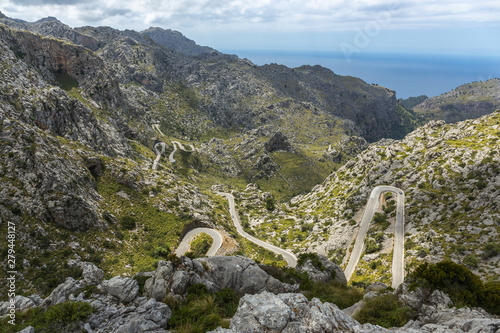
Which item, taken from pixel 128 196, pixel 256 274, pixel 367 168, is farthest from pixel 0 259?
pixel 367 168

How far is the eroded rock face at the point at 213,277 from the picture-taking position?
968 inches

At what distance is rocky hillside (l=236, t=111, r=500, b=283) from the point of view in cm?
5809

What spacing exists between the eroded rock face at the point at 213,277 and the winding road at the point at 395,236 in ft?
135

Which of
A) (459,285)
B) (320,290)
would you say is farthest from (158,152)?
(459,285)

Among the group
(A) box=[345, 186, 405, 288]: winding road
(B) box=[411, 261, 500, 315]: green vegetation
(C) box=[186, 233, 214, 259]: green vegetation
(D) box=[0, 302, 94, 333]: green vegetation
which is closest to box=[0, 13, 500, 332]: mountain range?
(A) box=[345, 186, 405, 288]: winding road

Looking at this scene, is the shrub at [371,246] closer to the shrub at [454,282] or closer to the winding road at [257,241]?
the winding road at [257,241]

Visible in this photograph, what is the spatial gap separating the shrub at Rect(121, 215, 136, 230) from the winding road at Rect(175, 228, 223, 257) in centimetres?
1433

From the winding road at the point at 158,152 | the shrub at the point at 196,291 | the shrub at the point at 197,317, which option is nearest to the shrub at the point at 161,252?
the shrub at the point at 196,291

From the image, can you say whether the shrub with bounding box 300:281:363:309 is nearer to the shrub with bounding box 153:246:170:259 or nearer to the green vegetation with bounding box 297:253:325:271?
the green vegetation with bounding box 297:253:325:271

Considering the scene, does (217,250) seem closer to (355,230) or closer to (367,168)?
(355,230)

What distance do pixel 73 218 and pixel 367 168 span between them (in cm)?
11180

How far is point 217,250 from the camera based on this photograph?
66125mm

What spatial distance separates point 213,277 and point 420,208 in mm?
74060

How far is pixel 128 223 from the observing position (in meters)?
65.4
